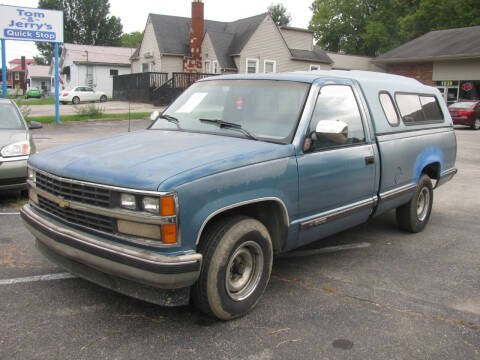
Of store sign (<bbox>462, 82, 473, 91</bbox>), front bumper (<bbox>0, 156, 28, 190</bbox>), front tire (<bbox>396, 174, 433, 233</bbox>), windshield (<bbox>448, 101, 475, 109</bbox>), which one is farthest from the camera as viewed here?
store sign (<bbox>462, 82, 473, 91</bbox>)

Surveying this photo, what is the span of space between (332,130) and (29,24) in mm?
18520

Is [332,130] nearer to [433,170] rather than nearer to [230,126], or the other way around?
[230,126]

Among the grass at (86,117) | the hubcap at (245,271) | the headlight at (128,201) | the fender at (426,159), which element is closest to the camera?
the headlight at (128,201)

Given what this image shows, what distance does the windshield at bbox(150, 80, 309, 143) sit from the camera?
418 centimetres

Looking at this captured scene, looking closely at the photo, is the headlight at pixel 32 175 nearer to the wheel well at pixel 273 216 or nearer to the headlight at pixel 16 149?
the wheel well at pixel 273 216

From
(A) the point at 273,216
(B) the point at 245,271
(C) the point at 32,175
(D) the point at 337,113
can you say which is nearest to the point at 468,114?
(D) the point at 337,113

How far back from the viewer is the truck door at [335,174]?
4.12 meters

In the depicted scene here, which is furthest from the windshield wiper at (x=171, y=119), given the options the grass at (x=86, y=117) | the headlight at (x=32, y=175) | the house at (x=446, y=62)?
the house at (x=446, y=62)

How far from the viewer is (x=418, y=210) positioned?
625 centimetres

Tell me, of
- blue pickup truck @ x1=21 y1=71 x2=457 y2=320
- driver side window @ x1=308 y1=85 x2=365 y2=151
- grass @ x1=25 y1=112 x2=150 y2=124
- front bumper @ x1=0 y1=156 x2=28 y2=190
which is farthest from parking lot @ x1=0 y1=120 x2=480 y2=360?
grass @ x1=25 y1=112 x2=150 y2=124

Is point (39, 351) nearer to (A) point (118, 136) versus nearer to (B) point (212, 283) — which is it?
(B) point (212, 283)

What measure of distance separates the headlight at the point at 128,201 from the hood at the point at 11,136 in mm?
4564

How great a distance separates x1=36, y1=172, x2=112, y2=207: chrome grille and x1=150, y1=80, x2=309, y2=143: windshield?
1337 millimetres

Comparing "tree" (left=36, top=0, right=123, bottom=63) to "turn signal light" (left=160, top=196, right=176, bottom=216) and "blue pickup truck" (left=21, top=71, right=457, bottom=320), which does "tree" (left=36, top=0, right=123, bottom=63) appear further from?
"turn signal light" (left=160, top=196, right=176, bottom=216)
